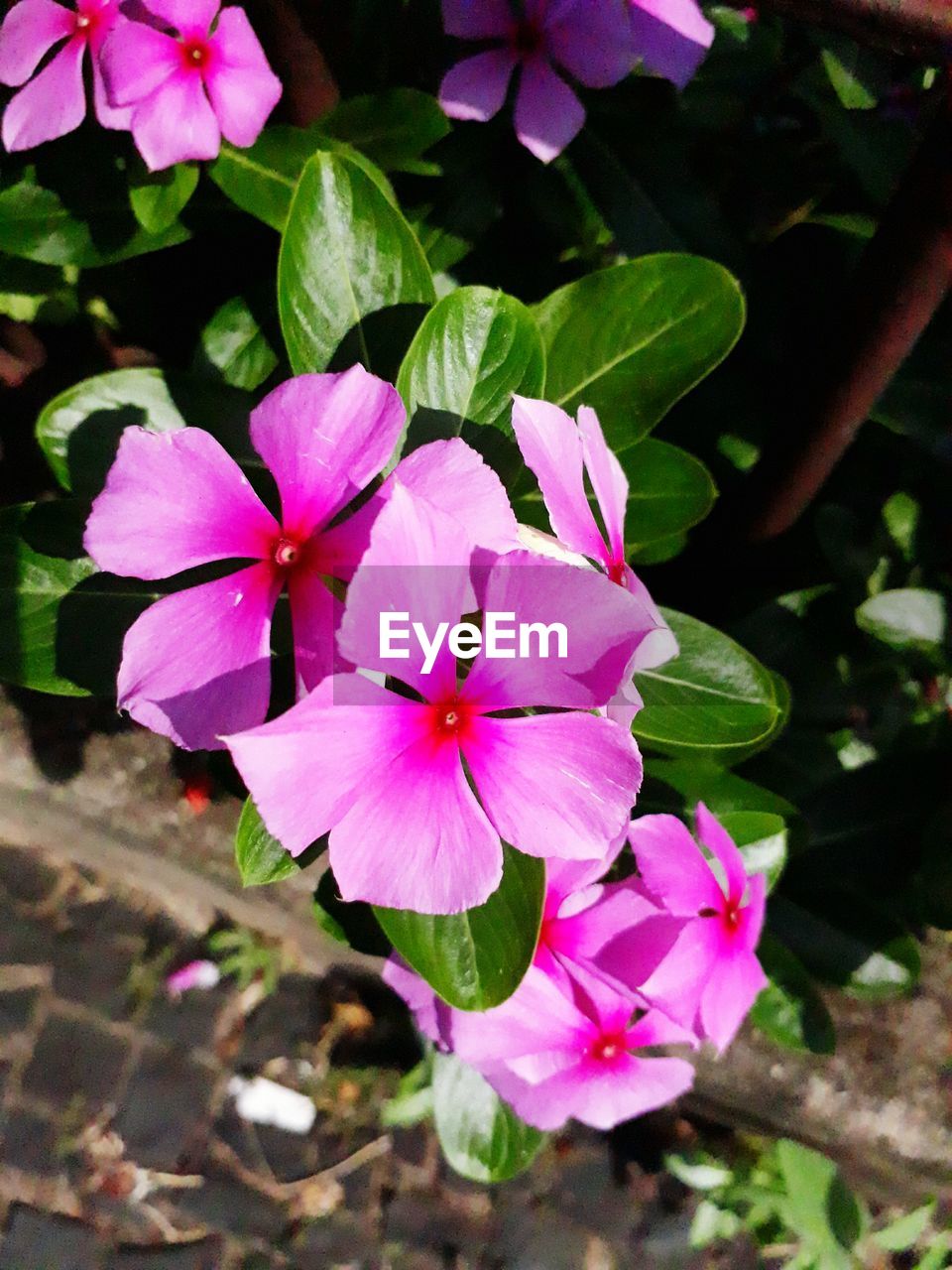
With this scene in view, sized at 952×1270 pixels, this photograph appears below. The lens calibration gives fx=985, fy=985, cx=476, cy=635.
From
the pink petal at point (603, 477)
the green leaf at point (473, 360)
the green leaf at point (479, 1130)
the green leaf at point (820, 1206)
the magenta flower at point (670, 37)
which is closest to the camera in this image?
the pink petal at point (603, 477)

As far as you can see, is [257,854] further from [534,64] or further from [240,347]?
[534,64]

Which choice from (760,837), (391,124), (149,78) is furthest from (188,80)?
(760,837)

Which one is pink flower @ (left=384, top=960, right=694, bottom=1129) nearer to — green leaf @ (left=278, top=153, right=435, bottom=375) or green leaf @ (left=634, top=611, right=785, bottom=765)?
green leaf @ (left=634, top=611, right=785, bottom=765)

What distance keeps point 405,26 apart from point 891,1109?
173 cm

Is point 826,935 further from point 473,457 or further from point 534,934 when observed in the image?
point 473,457

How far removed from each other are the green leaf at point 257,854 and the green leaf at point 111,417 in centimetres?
39

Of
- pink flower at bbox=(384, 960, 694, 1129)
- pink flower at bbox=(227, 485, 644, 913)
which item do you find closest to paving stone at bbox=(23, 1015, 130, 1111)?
pink flower at bbox=(384, 960, 694, 1129)

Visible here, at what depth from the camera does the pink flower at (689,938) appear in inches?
32.4

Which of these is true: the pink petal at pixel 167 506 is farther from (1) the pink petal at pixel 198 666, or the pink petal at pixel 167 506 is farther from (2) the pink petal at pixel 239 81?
(2) the pink petal at pixel 239 81

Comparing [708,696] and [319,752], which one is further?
[708,696]

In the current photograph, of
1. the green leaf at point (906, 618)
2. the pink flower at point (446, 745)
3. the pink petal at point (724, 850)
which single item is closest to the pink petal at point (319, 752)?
the pink flower at point (446, 745)

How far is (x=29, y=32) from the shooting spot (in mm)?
940

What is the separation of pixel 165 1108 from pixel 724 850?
1517mm

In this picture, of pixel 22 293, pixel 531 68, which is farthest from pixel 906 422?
pixel 22 293
